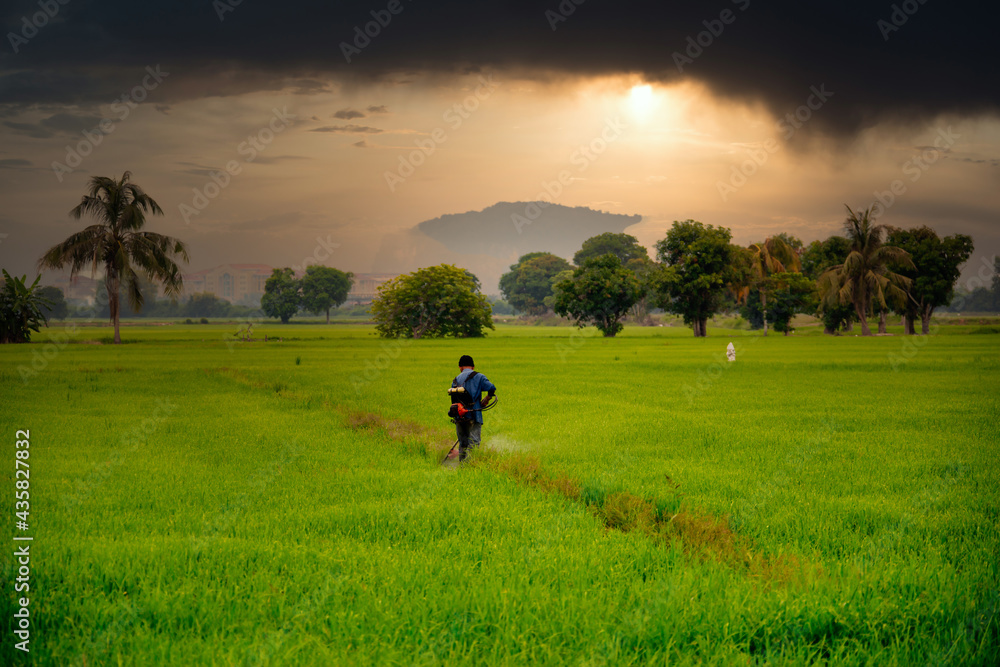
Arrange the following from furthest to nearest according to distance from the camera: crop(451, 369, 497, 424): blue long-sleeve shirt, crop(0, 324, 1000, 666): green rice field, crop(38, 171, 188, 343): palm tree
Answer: crop(38, 171, 188, 343): palm tree
crop(451, 369, 497, 424): blue long-sleeve shirt
crop(0, 324, 1000, 666): green rice field

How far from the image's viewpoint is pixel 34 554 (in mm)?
5977

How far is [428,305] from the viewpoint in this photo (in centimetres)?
6053

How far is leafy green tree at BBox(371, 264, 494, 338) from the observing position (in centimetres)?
6009

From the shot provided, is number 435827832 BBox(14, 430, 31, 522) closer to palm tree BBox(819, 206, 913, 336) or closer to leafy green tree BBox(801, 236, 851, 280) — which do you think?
palm tree BBox(819, 206, 913, 336)

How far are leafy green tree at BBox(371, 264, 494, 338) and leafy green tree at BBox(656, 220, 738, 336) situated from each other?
20.9 m

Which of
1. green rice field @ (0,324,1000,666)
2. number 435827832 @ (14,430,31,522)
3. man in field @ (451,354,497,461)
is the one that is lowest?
green rice field @ (0,324,1000,666)

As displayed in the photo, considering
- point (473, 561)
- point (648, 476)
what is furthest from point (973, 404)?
point (473, 561)

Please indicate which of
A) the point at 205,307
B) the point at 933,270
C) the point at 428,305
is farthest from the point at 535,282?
the point at 205,307

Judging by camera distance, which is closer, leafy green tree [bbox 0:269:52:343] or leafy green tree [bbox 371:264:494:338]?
leafy green tree [bbox 0:269:52:343]

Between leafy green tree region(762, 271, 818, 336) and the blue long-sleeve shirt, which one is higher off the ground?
leafy green tree region(762, 271, 818, 336)

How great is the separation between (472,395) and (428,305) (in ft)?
168

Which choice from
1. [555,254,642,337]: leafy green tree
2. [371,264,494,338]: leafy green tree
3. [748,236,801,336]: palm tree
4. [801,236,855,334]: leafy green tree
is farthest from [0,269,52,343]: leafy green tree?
[801,236,855,334]: leafy green tree

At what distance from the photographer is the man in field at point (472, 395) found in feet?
32.2

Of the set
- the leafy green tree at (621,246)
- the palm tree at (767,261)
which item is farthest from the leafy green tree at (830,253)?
the leafy green tree at (621,246)
